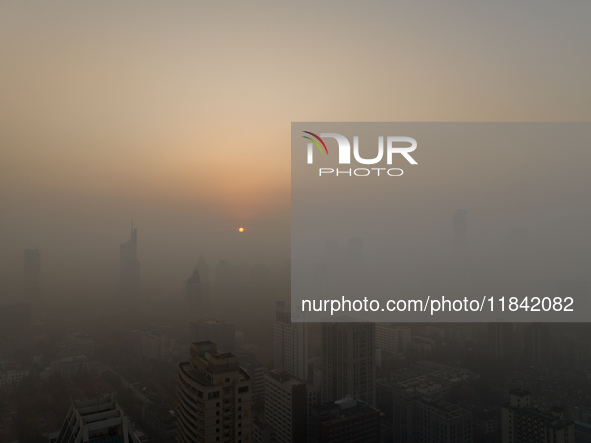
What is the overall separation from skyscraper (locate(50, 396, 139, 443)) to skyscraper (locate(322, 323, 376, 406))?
2960 millimetres

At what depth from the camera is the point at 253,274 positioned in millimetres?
5023

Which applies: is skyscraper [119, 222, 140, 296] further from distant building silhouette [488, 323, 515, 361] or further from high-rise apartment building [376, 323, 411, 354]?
distant building silhouette [488, 323, 515, 361]

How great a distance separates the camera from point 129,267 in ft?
16.0

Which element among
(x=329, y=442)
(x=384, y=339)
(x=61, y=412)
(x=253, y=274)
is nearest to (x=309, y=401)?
(x=329, y=442)

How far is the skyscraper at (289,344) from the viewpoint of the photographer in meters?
5.14

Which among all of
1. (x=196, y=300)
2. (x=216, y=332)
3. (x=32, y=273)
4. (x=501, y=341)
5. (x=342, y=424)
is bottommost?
(x=342, y=424)

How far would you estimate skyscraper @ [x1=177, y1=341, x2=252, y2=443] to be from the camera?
211 centimetres

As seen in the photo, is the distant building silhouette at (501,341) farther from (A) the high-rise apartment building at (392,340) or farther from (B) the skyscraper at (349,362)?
(B) the skyscraper at (349,362)

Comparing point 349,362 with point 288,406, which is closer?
point 288,406

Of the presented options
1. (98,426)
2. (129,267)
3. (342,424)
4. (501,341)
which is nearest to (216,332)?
(129,267)

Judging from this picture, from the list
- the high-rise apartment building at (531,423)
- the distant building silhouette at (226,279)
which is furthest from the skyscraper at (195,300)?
the high-rise apartment building at (531,423)

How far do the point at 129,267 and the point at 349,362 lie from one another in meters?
2.78

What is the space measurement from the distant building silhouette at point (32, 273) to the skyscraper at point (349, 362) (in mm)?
3159

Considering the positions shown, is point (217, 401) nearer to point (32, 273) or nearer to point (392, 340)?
point (32, 273)
